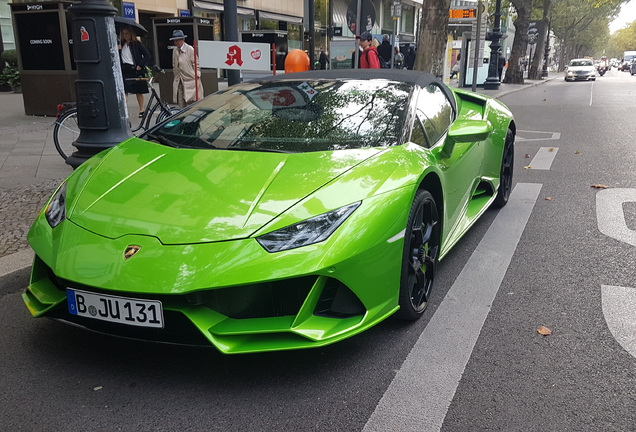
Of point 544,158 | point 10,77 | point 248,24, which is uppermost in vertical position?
point 248,24

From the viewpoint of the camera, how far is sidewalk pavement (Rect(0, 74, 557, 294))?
3691 mm

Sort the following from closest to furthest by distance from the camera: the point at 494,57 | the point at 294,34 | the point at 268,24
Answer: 1. the point at 494,57
2. the point at 268,24
3. the point at 294,34

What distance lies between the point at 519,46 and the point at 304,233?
34311mm

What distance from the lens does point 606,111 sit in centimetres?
1570

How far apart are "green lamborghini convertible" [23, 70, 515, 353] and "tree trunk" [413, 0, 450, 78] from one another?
11.4 meters

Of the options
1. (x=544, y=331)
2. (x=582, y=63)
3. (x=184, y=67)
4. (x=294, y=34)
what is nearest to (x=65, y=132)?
(x=184, y=67)

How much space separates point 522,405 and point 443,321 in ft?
2.67

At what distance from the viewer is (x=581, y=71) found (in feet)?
135

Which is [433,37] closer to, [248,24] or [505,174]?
[505,174]

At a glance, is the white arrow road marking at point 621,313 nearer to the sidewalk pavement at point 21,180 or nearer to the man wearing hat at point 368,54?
the sidewalk pavement at point 21,180

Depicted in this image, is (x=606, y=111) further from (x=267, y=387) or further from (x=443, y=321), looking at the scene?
(x=267, y=387)

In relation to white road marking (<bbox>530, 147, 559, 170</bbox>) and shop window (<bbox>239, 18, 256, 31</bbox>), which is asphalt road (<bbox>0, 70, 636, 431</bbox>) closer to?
white road marking (<bbox>530, 147, 559, 170</bbox>)

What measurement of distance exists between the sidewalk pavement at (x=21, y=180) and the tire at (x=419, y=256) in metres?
2.35

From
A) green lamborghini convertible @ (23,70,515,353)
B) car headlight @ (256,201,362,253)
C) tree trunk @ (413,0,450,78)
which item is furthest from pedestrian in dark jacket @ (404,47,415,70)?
car headlight @ (256,201,362,253)
